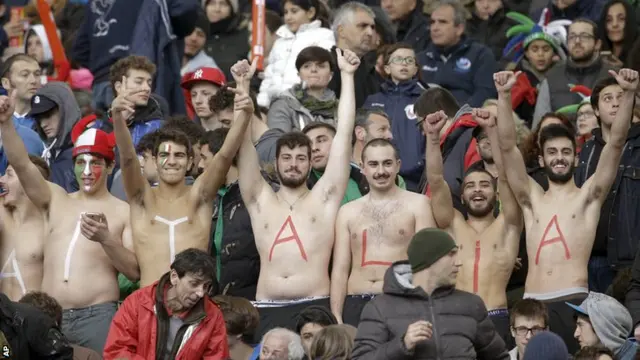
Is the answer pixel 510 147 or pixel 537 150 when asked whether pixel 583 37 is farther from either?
pixel 510 147

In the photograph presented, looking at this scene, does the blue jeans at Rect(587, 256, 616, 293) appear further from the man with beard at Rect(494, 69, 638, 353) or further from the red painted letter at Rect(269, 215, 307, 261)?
the red painted letter at Rect(269, 215, 307, 261)

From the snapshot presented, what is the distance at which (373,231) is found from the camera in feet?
43.6

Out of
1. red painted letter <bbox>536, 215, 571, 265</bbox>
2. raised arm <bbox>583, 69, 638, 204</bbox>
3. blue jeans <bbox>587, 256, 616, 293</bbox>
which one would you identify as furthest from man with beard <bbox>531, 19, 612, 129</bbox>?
red painted letter <bbox>536, 215, 571, 265</bbox>

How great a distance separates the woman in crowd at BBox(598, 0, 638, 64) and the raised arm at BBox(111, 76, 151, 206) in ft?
20.7

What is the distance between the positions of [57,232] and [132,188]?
71 cm

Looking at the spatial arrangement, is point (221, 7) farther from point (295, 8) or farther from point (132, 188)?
point (132, 188)

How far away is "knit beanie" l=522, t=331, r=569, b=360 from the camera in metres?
9.99

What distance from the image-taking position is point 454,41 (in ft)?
58.9

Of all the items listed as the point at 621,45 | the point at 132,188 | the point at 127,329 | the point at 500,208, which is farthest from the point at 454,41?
the point at 127,329

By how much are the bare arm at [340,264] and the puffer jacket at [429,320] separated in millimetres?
2438

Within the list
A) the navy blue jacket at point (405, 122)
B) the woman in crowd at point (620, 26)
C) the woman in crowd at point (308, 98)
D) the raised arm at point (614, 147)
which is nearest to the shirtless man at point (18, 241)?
the woman in crowd at point (308, 98)

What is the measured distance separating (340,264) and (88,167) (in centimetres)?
221

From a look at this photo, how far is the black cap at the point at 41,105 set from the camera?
15.8 metres

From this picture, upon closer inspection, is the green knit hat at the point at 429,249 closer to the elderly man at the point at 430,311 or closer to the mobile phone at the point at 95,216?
the elderly man at the point at 430,311
